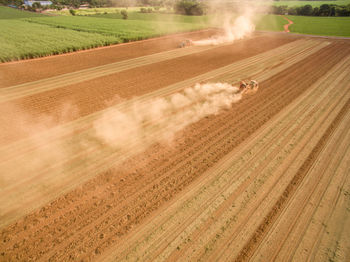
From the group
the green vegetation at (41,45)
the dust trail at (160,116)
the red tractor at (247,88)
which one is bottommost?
the dust trail at (160,116)

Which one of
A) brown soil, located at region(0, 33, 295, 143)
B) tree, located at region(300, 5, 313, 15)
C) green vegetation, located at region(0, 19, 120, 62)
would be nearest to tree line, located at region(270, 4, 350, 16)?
tree, located at region(300, 5, 313, 15)

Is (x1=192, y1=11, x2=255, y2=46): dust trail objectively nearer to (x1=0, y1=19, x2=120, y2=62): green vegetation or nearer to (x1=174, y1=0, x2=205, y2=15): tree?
(x1=174, y1=0, x2=205, y2=15): tree

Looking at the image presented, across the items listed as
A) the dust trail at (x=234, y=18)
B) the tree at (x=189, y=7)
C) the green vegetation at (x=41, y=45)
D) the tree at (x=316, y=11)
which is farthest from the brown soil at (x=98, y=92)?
the tree at (x=316, y=11)

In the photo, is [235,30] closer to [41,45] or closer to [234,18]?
[234,18]

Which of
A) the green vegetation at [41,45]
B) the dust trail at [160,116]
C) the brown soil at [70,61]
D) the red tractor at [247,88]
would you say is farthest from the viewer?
the green vegetation at [41,45]

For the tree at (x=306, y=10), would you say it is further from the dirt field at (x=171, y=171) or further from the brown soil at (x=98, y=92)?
the dirt field at (x=171, y=171)

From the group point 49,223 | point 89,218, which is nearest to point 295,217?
point 89,218
